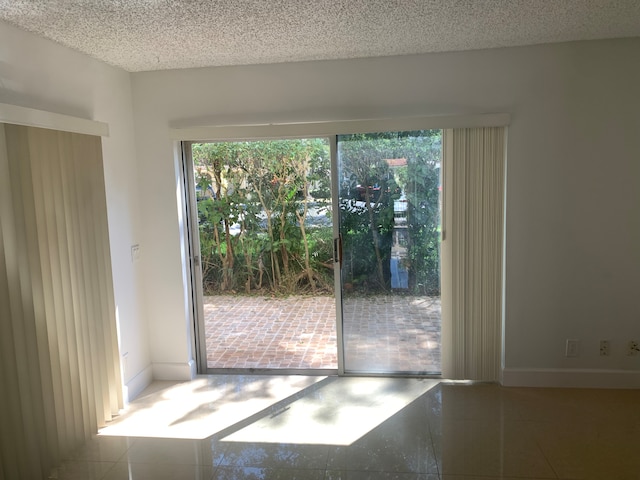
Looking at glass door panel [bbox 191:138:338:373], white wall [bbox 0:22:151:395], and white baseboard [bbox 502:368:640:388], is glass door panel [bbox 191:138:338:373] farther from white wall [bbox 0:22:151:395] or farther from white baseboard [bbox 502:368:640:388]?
white baseboard [bbox 502:368:640:388]

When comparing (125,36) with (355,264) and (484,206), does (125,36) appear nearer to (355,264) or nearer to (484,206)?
(355,264)

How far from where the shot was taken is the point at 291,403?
3256mm

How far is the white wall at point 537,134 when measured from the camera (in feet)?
10.2

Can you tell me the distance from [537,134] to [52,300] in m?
3.22

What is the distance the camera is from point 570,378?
3367 mm

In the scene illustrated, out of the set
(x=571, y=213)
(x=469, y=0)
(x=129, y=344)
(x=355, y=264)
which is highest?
(x=469, y=0)

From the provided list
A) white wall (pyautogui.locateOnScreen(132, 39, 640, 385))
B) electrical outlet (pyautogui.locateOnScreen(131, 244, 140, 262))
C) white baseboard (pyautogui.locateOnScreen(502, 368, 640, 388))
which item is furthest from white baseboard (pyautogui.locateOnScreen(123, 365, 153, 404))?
white baseboard (pyautogui.locateOnScreen(502, 368, 640, 388))

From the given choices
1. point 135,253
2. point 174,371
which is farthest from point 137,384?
point 135,253

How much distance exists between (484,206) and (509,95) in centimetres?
77

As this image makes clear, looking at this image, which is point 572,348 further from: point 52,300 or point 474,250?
point 52,300

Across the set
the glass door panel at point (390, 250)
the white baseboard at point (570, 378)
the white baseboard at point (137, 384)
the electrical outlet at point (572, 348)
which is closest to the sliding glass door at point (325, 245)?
the glass door panel at point (390, 250)

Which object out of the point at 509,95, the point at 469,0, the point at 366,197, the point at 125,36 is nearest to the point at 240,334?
the point at 366,197

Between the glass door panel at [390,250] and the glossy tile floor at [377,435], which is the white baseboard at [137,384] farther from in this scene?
the glass door panel at [390,250]

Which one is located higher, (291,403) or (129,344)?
(129,344)
